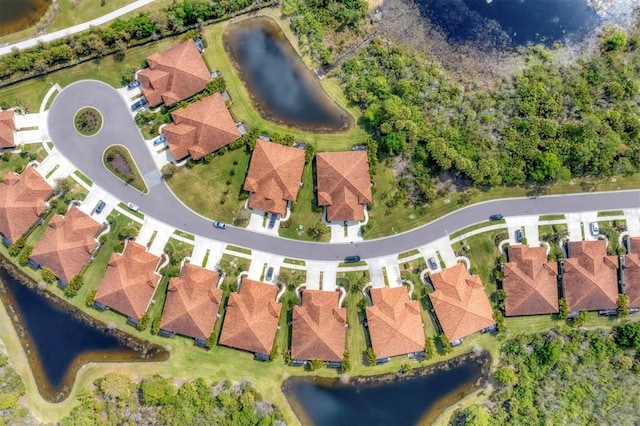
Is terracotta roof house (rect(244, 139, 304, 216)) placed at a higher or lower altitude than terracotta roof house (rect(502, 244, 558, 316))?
higher

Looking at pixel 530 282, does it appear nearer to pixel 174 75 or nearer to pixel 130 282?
pixel 130 282

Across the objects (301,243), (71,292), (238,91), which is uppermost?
(238,91)

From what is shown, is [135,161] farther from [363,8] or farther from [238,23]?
[363,8]

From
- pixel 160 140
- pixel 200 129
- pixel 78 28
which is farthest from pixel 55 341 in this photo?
pixel 78 28

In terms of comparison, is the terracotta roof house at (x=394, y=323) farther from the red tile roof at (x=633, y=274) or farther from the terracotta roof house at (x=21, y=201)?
the terracotta roof house at (x=21, y=201)

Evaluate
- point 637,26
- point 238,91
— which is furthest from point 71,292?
point 637,26

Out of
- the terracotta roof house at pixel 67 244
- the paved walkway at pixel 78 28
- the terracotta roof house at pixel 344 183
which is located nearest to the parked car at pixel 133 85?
the paved walkway at pixel 78 28

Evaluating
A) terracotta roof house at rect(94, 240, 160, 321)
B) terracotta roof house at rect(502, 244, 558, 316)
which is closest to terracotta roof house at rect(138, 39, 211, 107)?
terracotta roof house at rect(94, 240, 160, 321)

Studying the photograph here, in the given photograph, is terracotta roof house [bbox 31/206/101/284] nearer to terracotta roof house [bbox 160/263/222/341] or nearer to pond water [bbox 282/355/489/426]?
terracotta roof house [bbox 160/263/222/341]
